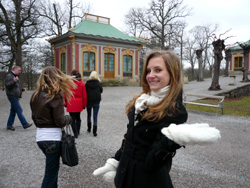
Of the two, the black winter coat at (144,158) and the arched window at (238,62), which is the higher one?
the arched window at (238,62)

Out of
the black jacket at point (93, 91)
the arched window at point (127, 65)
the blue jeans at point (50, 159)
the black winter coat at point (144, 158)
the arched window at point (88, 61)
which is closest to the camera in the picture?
the black winter coat at point (144, 158)

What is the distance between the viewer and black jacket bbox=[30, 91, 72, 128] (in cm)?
260

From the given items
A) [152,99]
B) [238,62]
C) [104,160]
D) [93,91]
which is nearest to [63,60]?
[93,91]

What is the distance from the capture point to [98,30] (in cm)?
2214

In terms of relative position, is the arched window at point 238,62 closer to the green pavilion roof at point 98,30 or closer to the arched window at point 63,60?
the green pavilion roof at point 98,30

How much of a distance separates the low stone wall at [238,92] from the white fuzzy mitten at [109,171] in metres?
15.7

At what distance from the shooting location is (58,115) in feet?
8.63

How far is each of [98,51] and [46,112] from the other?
19317 mm

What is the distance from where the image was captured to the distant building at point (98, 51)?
2022 cm

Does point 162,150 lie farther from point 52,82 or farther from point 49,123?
point 52,82

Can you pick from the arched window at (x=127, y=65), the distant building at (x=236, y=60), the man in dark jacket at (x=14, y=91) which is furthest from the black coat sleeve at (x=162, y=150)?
the distant building at (x=236, y=60)

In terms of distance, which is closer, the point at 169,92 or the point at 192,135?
the point at 192,135

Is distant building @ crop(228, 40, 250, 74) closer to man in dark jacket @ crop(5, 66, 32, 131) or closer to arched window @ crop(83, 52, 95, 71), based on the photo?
arched window @ crop(83, 52, 95, 71)

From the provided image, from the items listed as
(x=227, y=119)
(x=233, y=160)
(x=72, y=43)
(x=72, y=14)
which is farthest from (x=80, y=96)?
(x=72, y=14)
